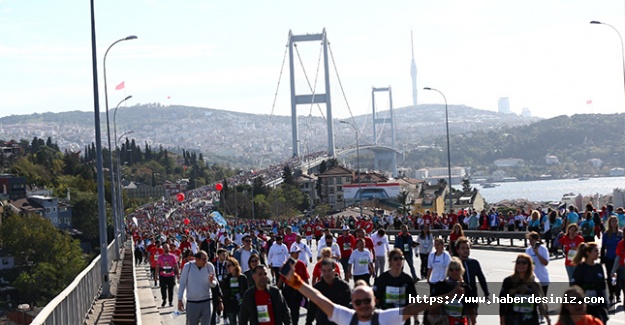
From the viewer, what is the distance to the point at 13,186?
134 m

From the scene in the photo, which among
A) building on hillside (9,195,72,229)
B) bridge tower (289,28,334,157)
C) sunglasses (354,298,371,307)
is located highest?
bridge tower (289,28,334,157)

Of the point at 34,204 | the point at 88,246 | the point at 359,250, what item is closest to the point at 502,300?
the point at 359,250

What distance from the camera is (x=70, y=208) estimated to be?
124062 millimetres

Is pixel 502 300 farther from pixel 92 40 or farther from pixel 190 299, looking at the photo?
pixel 92 40

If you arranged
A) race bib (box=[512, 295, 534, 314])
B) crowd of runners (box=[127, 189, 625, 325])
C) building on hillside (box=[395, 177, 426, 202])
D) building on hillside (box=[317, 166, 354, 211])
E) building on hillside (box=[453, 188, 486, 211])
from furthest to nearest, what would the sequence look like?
building on hillside (box=[317, 166, 354, 211]), building on hillside (box=[395, 177, 426, 202]), building on hillside (box=[453, 188, 486, 211]), race bib (box=[512, 295, 534, 314]), crowd of runners (box=[127, 189, 625, 325])

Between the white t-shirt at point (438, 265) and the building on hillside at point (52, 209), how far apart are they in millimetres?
113104

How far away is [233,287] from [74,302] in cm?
276

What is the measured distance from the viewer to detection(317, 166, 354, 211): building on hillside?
12962cm

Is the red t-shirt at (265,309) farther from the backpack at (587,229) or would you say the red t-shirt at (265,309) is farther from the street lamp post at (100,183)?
the street lamp post at (100,183)

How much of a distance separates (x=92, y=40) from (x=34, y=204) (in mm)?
105652

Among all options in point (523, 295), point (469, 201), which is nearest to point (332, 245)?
point (523, 295)

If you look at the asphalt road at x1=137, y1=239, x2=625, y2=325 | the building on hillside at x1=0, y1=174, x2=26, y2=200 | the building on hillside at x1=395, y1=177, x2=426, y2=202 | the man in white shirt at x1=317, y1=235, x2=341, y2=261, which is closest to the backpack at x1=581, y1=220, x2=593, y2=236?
the asphalt road at x1=137, y1=239, x2=625, y2=325

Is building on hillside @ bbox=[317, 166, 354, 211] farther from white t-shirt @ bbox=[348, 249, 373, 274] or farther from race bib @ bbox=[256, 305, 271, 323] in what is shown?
race bib @ bbox=[256, 305, 271, 323]

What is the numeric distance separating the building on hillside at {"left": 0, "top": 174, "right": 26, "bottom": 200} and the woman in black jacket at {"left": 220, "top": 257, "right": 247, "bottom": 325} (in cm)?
12179
